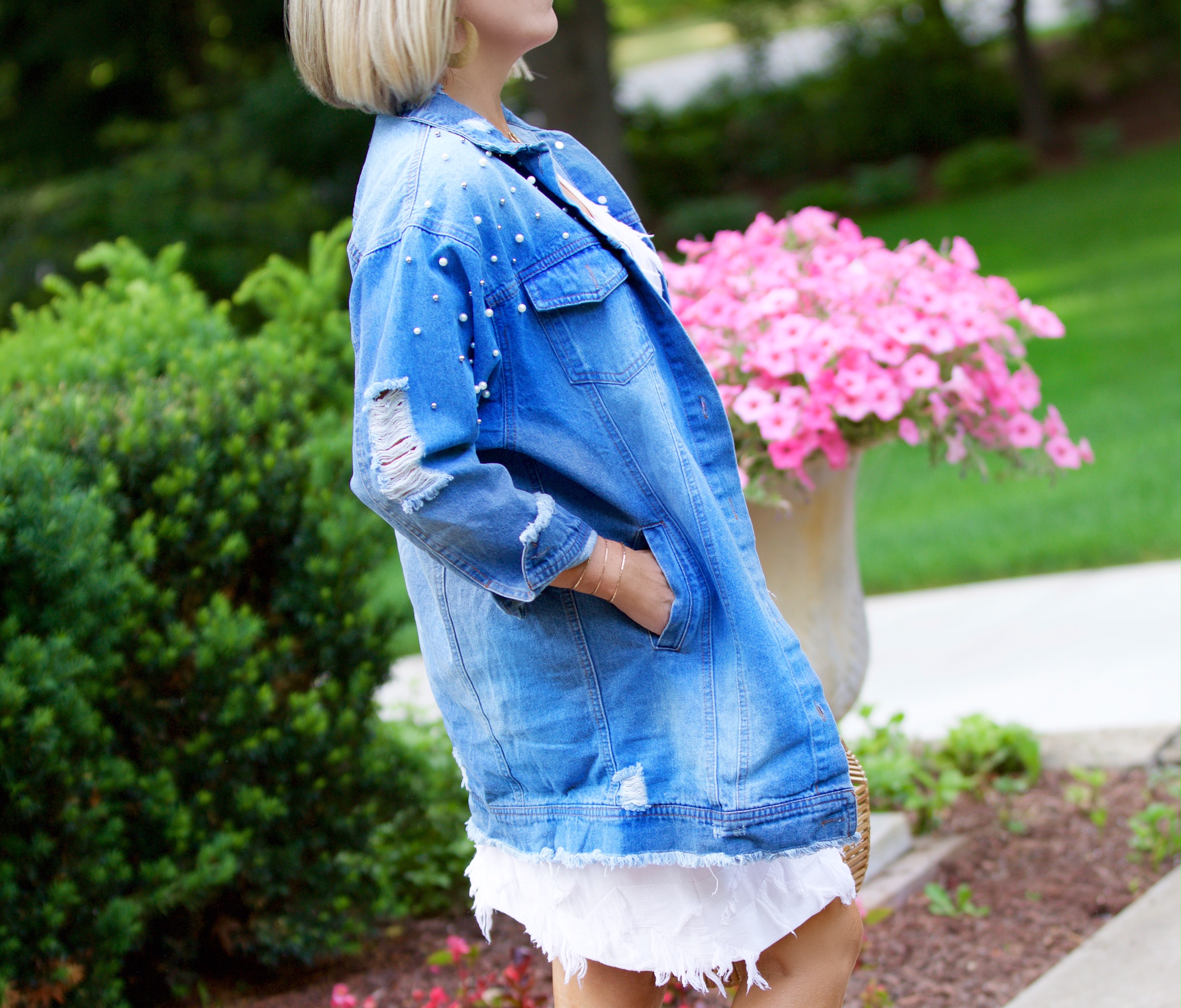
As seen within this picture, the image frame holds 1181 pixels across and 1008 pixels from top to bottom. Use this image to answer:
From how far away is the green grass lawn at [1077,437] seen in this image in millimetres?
5918

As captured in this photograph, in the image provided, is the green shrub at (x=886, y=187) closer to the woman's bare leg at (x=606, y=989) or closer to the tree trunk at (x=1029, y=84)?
the tree trunk at (x=1029, y=84)

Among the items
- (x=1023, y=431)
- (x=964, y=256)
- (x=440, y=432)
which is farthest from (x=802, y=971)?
(x=964, y=256)

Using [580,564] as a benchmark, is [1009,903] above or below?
below

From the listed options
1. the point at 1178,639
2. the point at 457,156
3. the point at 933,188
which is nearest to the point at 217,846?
the point at 457,156

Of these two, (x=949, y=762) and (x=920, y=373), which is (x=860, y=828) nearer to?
(x=920, y=373)

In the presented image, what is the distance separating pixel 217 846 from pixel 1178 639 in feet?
10.7

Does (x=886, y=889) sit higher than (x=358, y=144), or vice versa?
(x=358, y=144)

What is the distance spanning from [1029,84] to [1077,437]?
1401 centimetres

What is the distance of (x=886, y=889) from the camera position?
303cm

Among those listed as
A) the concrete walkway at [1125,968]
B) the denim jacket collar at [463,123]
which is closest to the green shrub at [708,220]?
the concrete walkway at [1125,968]

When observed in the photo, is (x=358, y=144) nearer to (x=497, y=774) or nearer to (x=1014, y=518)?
(x=1014, y=518)

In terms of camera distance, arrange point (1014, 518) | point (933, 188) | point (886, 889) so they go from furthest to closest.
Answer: point (933, 188) < point (1014, 518) < point (886, 889)

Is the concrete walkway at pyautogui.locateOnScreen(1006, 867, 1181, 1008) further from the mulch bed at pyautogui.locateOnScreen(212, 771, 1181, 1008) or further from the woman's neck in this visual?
the woman's neck

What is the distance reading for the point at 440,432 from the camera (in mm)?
1398
